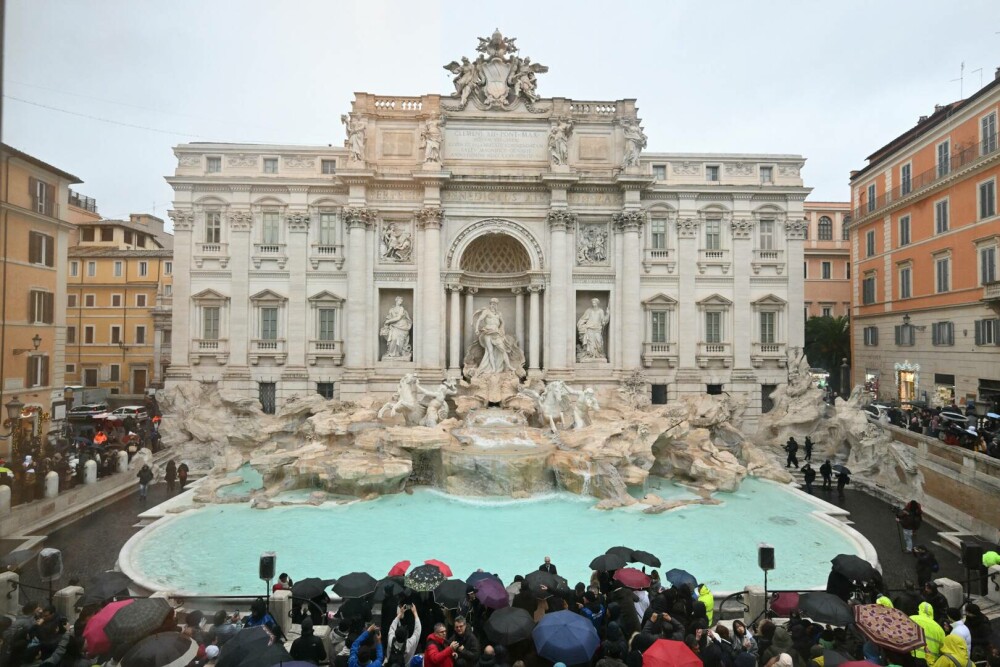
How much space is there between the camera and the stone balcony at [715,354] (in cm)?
2639

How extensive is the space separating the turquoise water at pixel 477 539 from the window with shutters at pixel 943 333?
49.8 ft

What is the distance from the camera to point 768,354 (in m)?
26.5

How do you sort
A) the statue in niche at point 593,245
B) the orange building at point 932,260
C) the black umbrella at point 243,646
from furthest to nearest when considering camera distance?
the statue in niche at point 593,245 < the orange building at point 932,260 < the black umbrella at point 243,646

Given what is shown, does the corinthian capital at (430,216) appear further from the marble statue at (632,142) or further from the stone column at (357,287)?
the marble statue at (632,142)

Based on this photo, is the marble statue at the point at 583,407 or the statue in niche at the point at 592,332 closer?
the marble statue at the point at 583,407

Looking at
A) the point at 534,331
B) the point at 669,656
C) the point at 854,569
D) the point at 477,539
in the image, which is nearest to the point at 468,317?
the point at 534,331

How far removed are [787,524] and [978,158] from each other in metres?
19.8

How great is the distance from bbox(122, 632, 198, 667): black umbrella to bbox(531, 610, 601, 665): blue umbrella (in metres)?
3.91

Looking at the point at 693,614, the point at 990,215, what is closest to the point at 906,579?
the point at 693,614

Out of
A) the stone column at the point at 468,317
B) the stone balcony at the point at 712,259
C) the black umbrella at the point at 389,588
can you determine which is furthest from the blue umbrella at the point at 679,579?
the stone balcony at the point at 712,259

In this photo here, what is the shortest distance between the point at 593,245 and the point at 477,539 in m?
17.4

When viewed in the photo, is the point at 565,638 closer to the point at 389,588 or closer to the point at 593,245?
the point at 389,588

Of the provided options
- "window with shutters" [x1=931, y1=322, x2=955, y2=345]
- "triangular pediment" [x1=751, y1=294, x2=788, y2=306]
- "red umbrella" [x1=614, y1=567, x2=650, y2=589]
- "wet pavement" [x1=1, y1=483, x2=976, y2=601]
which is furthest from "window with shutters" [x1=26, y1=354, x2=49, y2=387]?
"window with shutters" [x1=931, y1=322, x2=955, y2=345]

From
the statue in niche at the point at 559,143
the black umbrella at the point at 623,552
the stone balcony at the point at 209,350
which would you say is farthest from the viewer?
the stone balcony at the point at 209,350
